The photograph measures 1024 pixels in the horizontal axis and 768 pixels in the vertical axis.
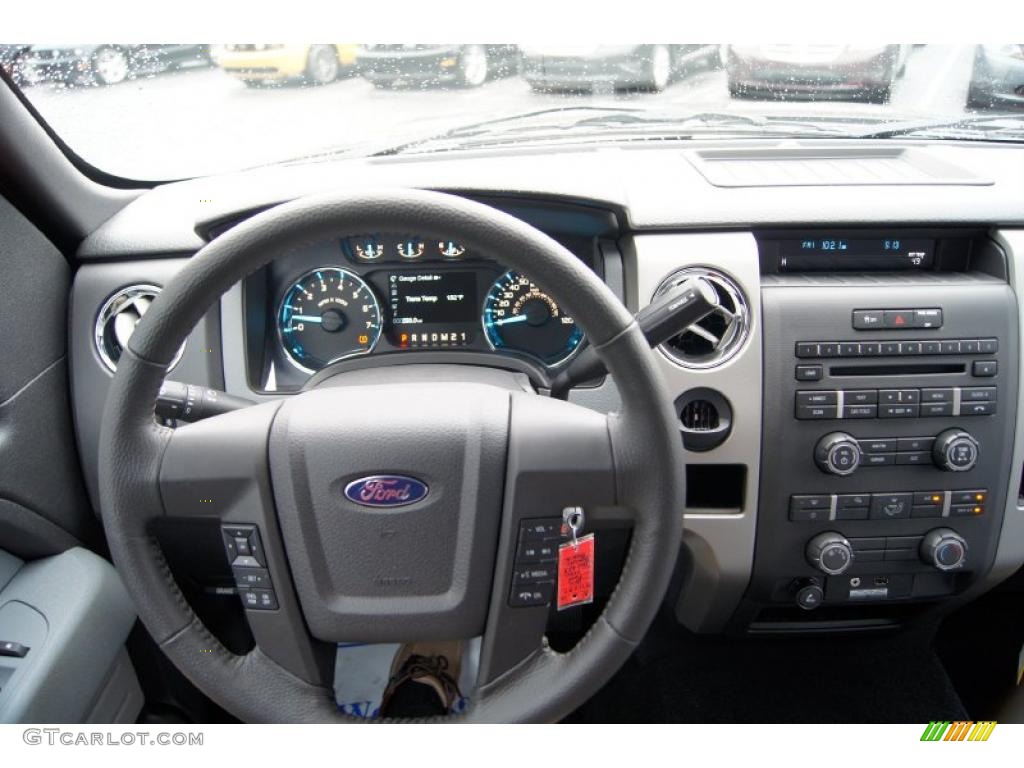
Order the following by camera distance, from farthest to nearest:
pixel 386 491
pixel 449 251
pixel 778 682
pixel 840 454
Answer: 1. pixel 778 682
2. pixel 449 251
3. pixel 840 454
4. pixel 386 491

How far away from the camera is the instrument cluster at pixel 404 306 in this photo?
1786 mm

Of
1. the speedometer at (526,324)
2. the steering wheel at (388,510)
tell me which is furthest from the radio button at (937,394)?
the steering wheel at (388,510)

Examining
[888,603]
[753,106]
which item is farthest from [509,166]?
[888,603]

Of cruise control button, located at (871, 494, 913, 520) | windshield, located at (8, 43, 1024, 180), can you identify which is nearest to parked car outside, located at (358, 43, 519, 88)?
windshield, located at (8, 43, 1024, 180)

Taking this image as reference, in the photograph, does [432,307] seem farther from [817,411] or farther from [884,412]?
[884,412]

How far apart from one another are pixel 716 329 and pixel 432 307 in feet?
1.99

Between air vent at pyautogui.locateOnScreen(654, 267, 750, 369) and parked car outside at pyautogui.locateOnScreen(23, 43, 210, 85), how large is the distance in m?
1.19

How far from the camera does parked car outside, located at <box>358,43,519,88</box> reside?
1.85 m

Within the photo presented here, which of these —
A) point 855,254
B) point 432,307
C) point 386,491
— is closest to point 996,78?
point 855,254

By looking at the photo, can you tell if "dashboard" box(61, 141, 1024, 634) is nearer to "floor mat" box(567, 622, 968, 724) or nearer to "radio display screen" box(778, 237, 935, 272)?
"radio display screen" box(778, 237, 935, 272)

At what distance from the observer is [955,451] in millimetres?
1651

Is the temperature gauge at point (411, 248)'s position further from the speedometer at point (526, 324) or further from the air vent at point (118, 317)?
the air vent at point (118, 317)

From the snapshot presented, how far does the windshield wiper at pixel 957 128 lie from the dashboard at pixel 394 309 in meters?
0.88

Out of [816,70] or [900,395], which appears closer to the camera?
[900,395]
